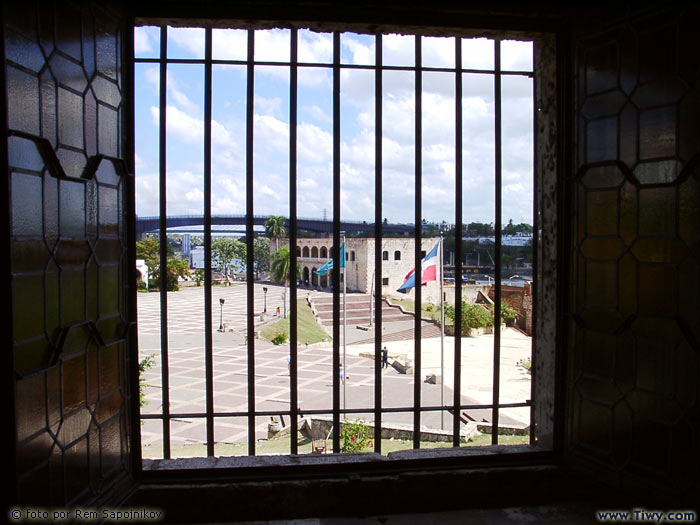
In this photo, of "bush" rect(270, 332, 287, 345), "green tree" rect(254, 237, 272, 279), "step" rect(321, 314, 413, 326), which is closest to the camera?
"bush" rect(270, 332, 287, 345)

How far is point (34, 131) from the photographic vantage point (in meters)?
2.06

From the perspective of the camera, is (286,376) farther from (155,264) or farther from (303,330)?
(155,264)

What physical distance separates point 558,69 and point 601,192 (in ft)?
3.01

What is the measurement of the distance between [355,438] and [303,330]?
1815 centimetres

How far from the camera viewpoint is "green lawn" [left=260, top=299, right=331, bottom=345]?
87.6 feet

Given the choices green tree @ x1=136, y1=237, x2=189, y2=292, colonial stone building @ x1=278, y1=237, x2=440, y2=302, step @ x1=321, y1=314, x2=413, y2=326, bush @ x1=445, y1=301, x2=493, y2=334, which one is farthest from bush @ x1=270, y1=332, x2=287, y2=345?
green tree @ x1=136, y1=237, x2=189, y2=292

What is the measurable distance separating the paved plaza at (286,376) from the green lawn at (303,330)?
0.95 meters

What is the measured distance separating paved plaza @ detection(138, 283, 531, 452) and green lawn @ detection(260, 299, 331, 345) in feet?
3.12

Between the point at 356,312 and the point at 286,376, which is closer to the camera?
the point at 286,376

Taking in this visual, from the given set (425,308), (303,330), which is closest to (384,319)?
(425,308)

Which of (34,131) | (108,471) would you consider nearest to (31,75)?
(34,131)

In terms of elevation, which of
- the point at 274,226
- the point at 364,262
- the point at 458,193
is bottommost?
the point at 364,262

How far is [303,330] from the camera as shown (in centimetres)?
2803

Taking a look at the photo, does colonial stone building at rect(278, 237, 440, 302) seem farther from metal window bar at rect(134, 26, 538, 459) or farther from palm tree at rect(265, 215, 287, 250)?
metal window bar at rect(134, 26, 538, 459)
